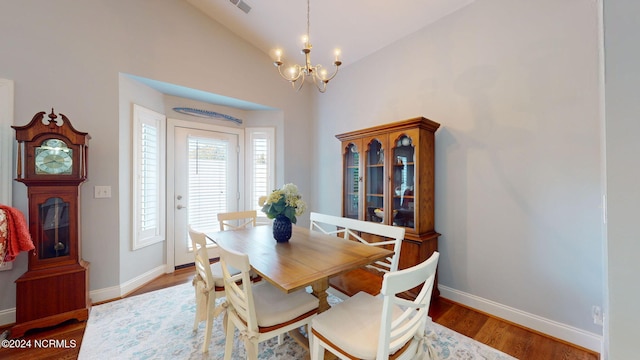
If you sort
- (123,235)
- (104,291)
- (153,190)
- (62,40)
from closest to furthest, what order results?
(62,40), (104,291), (123,235), (153,190)

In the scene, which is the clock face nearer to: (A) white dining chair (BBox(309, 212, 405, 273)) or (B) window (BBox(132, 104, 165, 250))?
(B) window (BBox(132, 104, 165, 250))

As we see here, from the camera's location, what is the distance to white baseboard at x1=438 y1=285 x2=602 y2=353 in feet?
5.77

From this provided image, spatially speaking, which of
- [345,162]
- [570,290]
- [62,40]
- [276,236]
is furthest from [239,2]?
[570,290]

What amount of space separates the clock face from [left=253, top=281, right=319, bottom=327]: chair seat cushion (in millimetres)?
2080

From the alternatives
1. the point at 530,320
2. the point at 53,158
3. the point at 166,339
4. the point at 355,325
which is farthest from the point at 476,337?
the point at 53,158

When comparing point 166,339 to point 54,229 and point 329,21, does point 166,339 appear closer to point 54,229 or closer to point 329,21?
point 54,229

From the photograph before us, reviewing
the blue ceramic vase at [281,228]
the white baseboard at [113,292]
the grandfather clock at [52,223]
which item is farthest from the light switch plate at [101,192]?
the blue ceramic vase at [281,228]

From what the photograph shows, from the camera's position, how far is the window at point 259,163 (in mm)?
3908

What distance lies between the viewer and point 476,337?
1908 mm

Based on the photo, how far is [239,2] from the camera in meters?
2.82

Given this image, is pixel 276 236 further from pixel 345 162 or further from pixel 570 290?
pixel 570 290

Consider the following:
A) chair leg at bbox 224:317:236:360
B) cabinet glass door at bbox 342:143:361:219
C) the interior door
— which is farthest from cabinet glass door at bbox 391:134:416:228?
the interior door

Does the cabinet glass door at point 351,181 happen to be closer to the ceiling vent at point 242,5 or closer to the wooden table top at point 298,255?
the wooden table top at point 298,255

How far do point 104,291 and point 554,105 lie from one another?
451 cm
